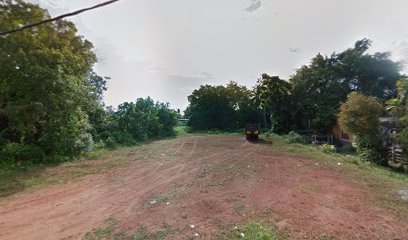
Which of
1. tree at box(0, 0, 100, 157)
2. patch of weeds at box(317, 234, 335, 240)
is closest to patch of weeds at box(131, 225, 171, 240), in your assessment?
patch of weeds at box(317, 234, 335, 240)

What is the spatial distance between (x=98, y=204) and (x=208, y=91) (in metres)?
30.0

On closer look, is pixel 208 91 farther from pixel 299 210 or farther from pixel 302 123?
pixel 299 210

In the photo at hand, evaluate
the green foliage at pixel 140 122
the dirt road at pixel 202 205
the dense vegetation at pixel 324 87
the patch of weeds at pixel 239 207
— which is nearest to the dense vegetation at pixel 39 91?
the dirt road at pixel 202 205

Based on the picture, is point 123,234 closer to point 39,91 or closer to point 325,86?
point 39,91

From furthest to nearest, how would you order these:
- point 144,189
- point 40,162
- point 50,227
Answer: point 40,162 < point 144,189 < point 50,227

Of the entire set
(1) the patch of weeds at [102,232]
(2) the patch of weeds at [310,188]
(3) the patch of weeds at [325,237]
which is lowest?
(1) the patch of weeds at [102,232]

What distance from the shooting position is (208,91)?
3478 centimetres

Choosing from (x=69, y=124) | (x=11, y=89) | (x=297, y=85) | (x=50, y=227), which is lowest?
(x=50, y=227)

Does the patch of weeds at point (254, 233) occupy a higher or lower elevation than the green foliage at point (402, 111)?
lower

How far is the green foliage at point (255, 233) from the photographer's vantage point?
399 cm

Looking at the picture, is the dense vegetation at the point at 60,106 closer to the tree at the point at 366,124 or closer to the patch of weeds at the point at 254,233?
the tree at the point at 366,124

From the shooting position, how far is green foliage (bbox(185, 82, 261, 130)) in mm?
34844

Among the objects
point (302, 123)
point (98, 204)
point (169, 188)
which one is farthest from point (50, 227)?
point (302, 123)

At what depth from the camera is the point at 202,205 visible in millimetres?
5359
